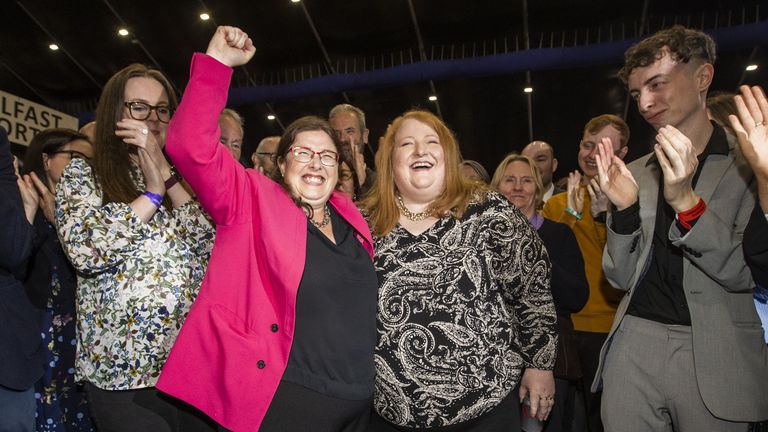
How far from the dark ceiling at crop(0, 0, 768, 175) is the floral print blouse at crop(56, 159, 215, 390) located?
212 inches

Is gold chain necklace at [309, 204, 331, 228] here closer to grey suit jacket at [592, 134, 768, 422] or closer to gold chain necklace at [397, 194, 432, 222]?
gold chain necklace at [397, 194, 432, 222]

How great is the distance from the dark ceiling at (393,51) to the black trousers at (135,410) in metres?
5.69

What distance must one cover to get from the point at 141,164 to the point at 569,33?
626 centimetres

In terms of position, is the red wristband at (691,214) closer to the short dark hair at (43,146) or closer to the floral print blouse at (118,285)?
the floral print blouse at (118,285)

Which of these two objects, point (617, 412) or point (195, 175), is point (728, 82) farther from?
point (195, 175)

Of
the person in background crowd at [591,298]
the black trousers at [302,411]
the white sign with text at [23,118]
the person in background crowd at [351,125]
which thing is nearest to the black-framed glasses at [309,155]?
the black trousers at [302,411]

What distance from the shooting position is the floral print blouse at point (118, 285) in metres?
1.76

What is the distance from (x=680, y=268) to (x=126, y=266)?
6.01ft

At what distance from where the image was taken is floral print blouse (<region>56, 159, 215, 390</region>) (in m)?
1.76

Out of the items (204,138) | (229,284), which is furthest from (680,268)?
(204,138)

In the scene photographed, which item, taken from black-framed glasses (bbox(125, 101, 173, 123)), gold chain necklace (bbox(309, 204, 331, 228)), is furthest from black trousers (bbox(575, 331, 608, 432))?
black-framed glasses (bbox(125, 101, 173, 123))

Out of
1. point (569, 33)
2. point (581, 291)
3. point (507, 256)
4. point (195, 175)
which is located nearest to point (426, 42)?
point (569, 33)

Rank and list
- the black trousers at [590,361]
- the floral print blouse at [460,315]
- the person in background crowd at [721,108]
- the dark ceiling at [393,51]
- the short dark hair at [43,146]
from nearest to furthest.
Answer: the floral print blouse at [460,315], the person in background crowd at [721,108], the short dark hair at [43,146], the black trousers at [590,361], the dark ceiling at [393,51]

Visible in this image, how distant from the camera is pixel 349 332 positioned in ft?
5.60
